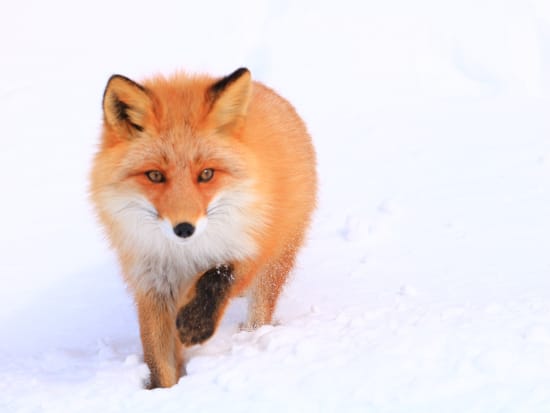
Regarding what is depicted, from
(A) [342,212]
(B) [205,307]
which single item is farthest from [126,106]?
(A) [342,212]

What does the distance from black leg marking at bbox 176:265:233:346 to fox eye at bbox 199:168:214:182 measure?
1.74 ft

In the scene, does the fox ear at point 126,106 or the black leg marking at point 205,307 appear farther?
the black leg marking at point 205,307

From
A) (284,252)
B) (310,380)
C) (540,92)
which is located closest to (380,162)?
(540,92)

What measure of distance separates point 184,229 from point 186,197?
0.15 meters

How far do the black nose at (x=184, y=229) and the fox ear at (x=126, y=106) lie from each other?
1.99 feet

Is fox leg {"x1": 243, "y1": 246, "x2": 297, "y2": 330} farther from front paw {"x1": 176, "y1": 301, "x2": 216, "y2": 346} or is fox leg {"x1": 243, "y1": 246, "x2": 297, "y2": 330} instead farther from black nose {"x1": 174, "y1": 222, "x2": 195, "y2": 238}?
black nose {"x1": 174, "y1": 222, "x2": 195, "y2": 238}

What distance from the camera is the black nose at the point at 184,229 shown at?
324 cm

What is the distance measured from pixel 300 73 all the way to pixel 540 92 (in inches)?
114

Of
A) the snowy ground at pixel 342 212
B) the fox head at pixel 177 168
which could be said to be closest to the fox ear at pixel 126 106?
the fox head at pixel 177 168

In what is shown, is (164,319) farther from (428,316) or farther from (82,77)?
(82,77)

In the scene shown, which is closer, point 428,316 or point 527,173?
point 428,316

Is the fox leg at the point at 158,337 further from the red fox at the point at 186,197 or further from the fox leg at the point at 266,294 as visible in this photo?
the fox leg at the point at 266,294

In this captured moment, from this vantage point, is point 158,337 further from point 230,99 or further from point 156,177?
point 230,99

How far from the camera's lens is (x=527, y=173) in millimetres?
6184
